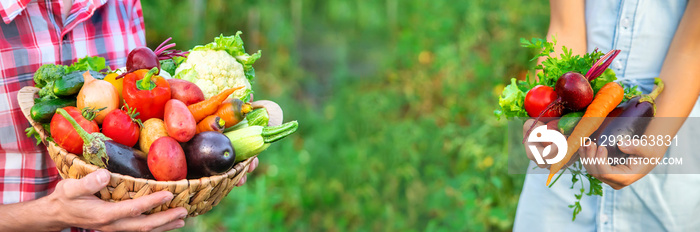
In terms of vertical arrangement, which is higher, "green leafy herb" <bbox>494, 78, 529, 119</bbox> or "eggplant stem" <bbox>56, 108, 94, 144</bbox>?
"eggplant stem" <bbox>56, 108, 94, 144</bbox>

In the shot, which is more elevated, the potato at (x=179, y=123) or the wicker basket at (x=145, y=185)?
the potato at (x=179, y=123)

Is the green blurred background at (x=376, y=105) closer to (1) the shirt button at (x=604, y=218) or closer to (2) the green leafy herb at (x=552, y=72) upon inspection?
(1) the shirt button at (x=604, y=218)

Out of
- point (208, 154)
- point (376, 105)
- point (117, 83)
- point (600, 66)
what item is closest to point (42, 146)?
point (117, 83)

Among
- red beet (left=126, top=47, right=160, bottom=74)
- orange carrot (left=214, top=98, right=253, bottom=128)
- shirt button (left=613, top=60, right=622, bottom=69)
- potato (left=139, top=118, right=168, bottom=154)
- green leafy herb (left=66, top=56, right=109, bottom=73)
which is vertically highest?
red beet (left=126, top=47, right=160, bottom=74)

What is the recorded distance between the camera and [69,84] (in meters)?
1.69

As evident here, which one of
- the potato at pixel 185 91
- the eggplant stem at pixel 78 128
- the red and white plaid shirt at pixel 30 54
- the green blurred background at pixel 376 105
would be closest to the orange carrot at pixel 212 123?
the potato at pixel 185 91

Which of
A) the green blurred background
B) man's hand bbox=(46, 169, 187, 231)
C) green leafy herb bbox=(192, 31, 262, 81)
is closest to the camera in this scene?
man's hand bbox=(46, 169, 187, 231)

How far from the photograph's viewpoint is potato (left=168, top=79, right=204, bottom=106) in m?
1.77

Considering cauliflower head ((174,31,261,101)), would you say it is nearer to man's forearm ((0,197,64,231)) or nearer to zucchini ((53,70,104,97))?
zucchini ((53,70,104,97))

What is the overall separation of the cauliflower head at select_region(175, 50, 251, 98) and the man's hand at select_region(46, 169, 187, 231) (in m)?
0.49

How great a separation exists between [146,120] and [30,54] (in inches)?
17.1

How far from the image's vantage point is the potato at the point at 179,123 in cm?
160

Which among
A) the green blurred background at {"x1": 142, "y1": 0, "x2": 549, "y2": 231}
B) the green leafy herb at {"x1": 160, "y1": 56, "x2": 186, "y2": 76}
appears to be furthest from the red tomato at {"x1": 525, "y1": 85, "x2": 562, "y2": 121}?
the green blurred background at {"x1": 142, "y1": 0, "x2": 549, "y2": 231}

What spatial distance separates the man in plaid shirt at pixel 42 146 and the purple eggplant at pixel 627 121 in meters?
1.35
